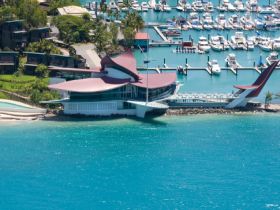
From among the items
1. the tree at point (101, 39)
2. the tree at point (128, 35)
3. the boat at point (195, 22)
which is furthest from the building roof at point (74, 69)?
the boat at point (195, 22)

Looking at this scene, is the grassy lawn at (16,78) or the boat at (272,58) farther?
the boat at (272,58)

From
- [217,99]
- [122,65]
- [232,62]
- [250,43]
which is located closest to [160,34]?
[250,43]

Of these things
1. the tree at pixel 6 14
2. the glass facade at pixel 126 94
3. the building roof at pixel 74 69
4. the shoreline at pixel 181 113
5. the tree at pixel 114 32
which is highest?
the tree at pixel 6 14

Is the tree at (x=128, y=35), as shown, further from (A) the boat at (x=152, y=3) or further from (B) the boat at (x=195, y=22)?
(A) the boat at (x=152, y=3)

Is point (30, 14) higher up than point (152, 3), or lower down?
higher up

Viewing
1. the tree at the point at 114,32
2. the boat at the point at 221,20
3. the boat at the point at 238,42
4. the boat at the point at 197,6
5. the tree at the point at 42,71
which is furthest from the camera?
the boat at the point at 197,6

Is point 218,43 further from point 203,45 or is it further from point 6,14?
point 6,14

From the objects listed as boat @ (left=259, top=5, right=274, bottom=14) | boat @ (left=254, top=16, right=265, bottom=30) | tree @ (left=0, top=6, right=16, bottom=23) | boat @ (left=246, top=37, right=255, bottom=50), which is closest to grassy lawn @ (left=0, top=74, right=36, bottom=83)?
tree @ (left=0, top=6, right=16, bottom=23)
